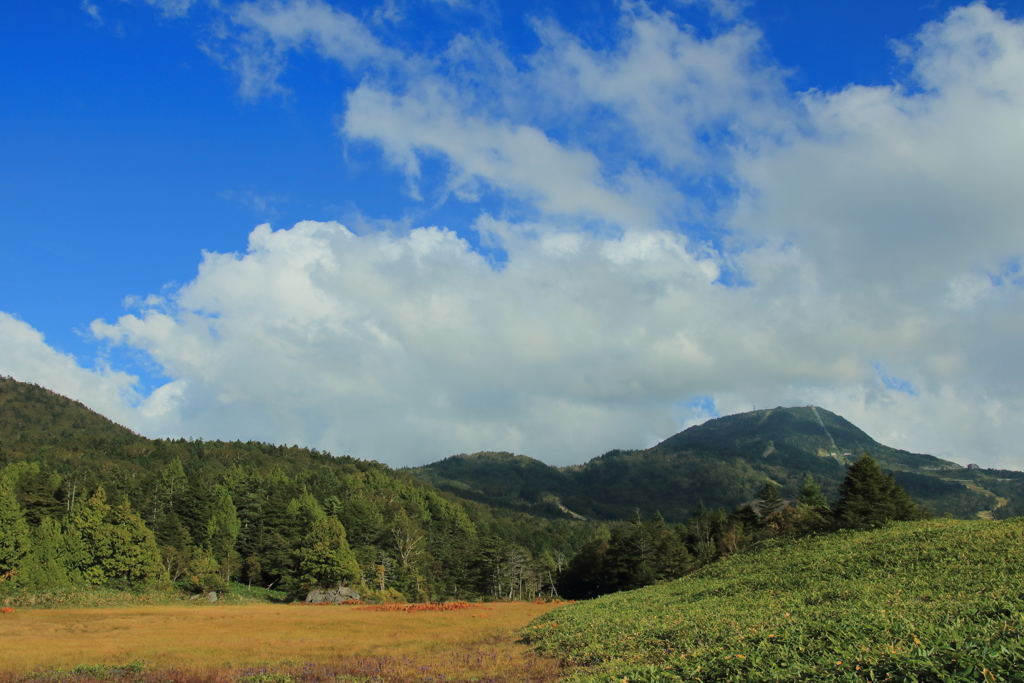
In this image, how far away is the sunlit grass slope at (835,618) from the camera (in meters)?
10.3

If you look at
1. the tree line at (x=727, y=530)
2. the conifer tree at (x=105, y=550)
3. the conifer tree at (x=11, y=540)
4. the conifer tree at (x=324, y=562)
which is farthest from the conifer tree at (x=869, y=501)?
the conifer tree at (x=11, y=540)

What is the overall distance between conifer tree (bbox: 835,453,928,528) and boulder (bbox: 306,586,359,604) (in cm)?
5813

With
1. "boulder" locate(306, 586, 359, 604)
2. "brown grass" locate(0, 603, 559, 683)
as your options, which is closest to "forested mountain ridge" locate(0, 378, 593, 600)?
"boulder" locate(306, 586, 359, 604)

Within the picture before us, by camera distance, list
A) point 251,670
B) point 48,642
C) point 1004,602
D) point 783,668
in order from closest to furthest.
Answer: point 783,668 → point 1004,602 → point 251,670 → point 48,642

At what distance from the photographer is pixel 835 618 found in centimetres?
1827

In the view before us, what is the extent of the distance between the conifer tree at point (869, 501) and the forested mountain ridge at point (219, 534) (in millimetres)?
58002

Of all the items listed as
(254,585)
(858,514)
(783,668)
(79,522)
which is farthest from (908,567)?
(254,585)

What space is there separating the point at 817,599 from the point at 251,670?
2378cm

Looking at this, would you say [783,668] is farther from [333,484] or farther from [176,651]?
[333,484]

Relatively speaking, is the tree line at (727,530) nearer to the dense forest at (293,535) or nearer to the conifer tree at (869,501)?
the conifer tree at (869,501)

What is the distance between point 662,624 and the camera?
79.7ft

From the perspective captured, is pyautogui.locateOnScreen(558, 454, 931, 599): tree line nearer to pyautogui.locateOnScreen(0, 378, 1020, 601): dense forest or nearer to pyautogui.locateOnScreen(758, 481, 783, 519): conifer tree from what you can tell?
pyautogui.locateOnScreen(758, 481, 783, 519): conifer tree

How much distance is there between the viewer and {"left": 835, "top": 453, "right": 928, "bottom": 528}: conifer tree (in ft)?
153

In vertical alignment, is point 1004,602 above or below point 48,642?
above
